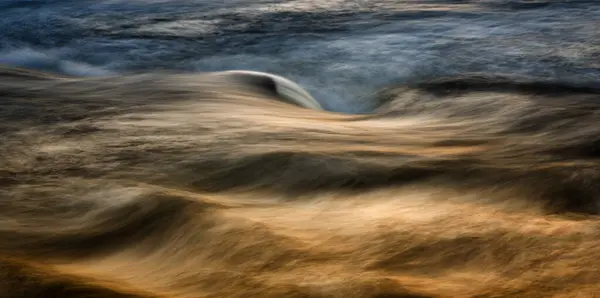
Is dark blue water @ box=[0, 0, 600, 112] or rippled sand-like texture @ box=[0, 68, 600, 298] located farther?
dark blue water @ box=[0, 0, 600, 112]

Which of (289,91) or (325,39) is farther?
(325,39)

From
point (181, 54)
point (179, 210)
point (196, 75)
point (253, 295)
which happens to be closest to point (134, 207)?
point (179, 210)

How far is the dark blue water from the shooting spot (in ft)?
19.8

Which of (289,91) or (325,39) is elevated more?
(325,39)

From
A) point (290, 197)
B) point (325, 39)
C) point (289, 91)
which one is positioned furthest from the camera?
point (325, 39)

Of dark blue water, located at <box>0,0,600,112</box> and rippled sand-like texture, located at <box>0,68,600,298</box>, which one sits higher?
dark blue water, located at <box>0,0,600,112</box>

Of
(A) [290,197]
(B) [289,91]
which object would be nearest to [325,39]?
(B) [289,91]

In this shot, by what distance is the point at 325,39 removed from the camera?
23.4 feet

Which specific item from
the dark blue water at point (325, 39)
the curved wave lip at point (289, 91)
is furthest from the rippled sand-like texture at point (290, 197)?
the dark blue water at point (325, 39)

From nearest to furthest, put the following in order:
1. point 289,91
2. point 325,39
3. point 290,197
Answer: point 290,197
point 289,91
point 325,39

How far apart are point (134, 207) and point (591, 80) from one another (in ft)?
11.5

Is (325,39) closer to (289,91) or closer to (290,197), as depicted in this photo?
(289,91)

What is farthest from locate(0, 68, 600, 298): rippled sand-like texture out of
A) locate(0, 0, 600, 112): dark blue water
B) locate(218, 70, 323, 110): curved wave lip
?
locate(0, 0, 600, 112): dark blue water

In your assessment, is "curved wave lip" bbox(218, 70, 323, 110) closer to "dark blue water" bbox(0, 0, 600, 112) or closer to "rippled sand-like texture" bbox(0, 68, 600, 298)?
"dark blue water" bbox(0, 0, 600, 112)
